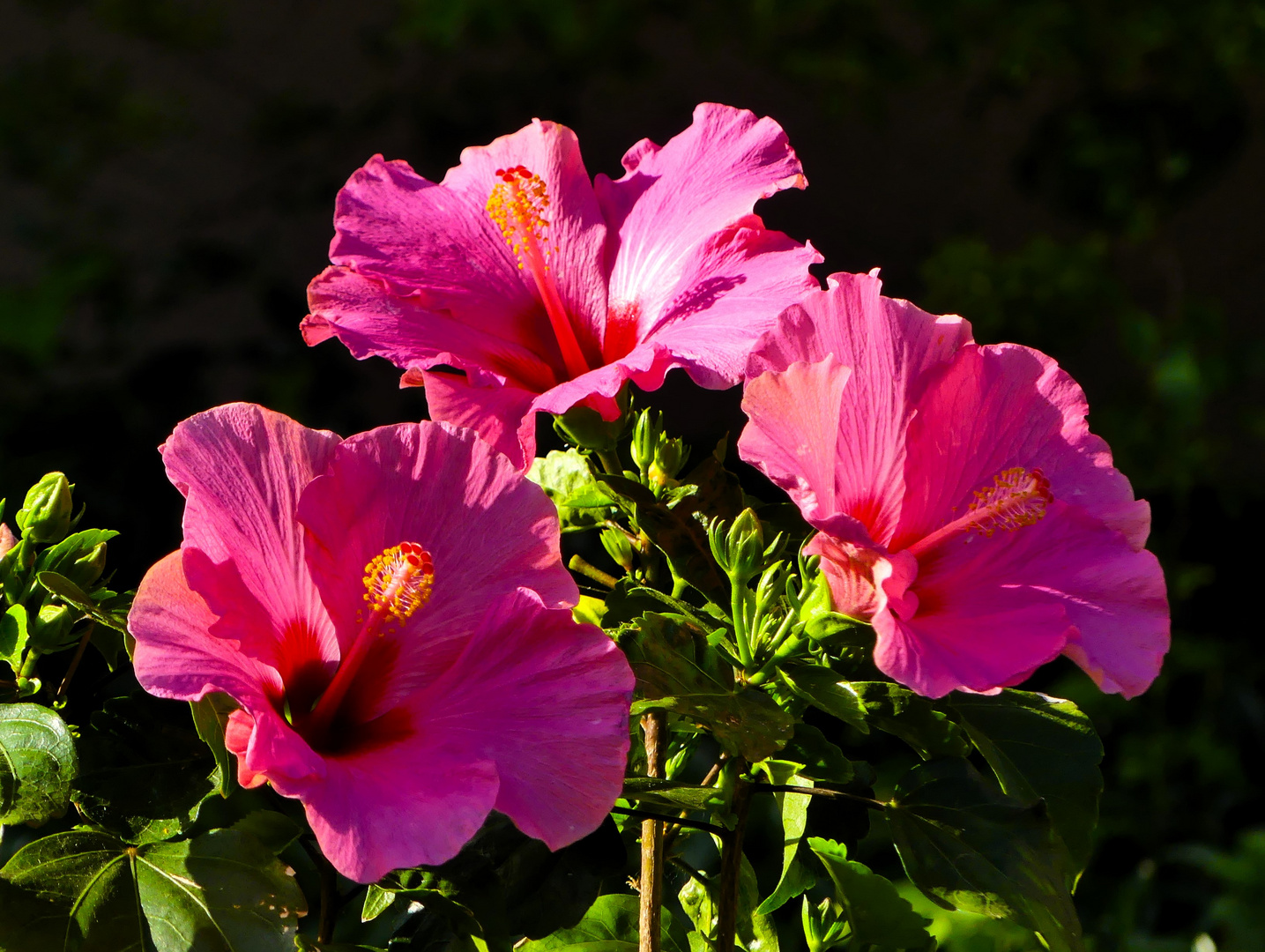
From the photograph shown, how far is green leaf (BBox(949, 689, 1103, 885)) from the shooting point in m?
0.71

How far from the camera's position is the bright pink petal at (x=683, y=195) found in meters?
0.78

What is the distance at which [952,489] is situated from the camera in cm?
70

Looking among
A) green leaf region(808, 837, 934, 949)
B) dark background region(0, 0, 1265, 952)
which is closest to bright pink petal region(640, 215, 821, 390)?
green leaf region(808, 837, 934, 949)

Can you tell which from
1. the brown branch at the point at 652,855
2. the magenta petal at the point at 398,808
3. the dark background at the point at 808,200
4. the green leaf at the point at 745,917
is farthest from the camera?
the dark background at the point at 808,200

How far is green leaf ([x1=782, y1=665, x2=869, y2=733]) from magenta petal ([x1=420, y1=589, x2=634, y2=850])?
0.37 feet

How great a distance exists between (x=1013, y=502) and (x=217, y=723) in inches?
16.5

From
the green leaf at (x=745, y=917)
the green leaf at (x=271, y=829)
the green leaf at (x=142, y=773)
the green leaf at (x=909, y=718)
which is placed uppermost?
the green leaf at (x=142, y=773)

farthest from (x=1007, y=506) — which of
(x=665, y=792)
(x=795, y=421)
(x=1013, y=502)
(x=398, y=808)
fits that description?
(x=398, y=808)

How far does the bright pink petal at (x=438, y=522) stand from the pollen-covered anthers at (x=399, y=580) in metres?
0.01

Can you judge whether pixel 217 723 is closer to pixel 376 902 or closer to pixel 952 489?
pixel 376 902

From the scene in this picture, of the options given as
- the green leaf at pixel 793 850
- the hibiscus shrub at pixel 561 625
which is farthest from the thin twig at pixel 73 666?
the green leaf at pixel 793 850

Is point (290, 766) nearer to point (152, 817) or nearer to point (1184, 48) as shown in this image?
point (152, 817)

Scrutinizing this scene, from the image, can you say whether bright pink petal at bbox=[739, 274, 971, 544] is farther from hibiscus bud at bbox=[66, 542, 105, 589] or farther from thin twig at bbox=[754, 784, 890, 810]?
hibiscus bud at bbox=[66, 542, 105, 589]

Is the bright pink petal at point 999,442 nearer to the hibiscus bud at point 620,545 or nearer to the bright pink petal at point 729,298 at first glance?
the bright pink petal at point 729,298
